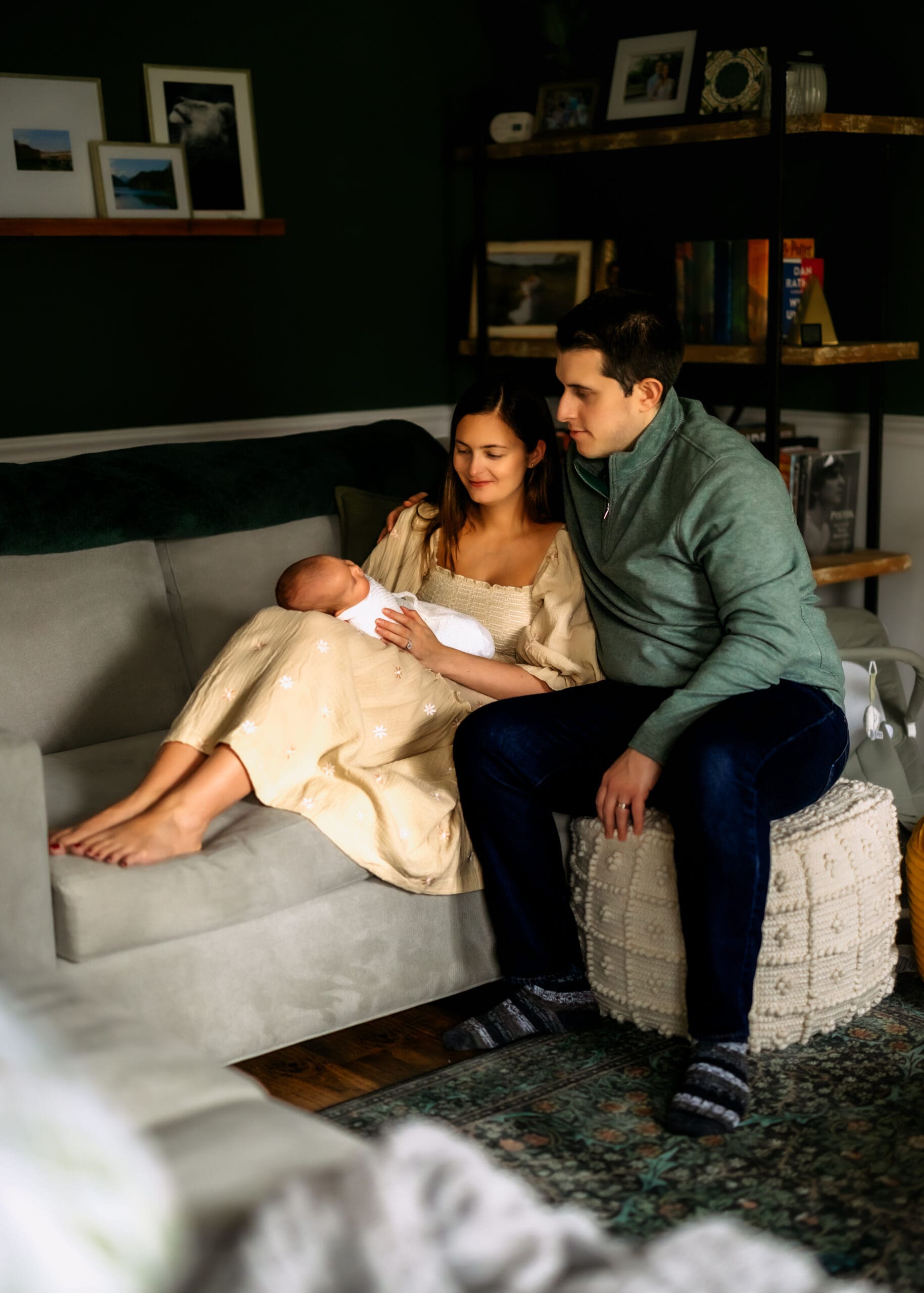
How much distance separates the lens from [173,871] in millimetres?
2008

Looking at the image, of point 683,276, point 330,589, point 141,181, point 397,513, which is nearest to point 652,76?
point 683,276

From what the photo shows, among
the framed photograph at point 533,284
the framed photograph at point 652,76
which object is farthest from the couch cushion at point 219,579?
the framed photograph at point 652,76

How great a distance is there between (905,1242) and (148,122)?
3.22 meters

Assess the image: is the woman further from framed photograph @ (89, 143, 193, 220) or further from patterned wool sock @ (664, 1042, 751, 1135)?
framed photograph @ (89, 143, 193, 220)

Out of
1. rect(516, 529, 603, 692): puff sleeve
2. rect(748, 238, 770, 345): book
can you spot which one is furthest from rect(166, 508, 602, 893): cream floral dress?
rect(748, 238, 770, 345): book

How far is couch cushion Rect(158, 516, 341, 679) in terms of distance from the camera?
2760 millimetres

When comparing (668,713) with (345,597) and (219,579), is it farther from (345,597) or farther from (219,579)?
(219,579)

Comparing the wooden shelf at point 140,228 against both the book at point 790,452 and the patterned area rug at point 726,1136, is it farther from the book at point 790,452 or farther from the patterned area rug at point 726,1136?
the patterned area rug at point 726,1136

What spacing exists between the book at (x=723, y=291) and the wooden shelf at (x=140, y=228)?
1.24 m

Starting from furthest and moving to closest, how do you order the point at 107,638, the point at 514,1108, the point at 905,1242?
the point at 107,638
the point at 514,1108
the point at 905,1242

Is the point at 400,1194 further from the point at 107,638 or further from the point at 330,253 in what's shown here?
the point at 330,253

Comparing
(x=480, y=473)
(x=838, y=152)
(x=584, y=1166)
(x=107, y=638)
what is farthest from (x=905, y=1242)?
(x=838, y=152)

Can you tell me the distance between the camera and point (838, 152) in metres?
3.63

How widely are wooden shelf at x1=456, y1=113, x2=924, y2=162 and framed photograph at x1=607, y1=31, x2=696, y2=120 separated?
14 cm
